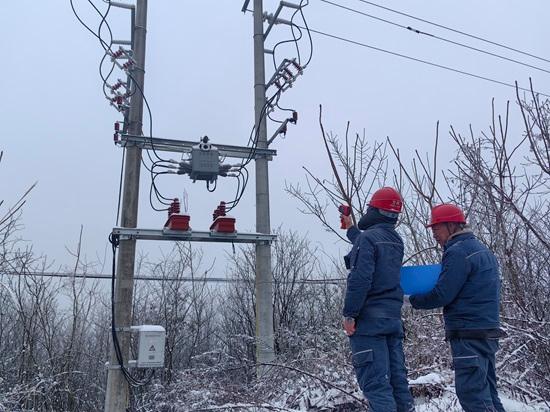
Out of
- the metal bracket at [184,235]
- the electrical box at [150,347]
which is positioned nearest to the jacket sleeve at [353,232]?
the metal bracket at [184,235]

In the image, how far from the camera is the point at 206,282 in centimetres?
1605

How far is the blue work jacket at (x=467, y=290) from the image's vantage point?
3.79 meters

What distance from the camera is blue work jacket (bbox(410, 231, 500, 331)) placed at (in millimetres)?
3787

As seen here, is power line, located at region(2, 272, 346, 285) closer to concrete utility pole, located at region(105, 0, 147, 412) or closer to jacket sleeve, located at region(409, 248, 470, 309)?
concrete utility pole, located at region(105, 0, 147, 412)

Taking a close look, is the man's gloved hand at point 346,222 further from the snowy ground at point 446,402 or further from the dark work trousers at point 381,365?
the snowy ground at point 446,402

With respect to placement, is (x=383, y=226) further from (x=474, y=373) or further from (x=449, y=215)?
(x=474, y=373)

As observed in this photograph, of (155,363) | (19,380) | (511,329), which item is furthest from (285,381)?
(19,380)

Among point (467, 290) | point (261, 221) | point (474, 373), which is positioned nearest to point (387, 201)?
point (467, 290)

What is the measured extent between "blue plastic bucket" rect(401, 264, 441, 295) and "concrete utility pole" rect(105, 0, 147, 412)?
3293 mm

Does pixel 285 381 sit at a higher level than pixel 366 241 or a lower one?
lower

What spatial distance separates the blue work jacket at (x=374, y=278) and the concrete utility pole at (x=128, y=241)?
3.24 meters

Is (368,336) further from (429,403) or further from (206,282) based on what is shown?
(206,282)

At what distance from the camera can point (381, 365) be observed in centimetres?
365

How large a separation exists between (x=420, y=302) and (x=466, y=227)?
705 mm
